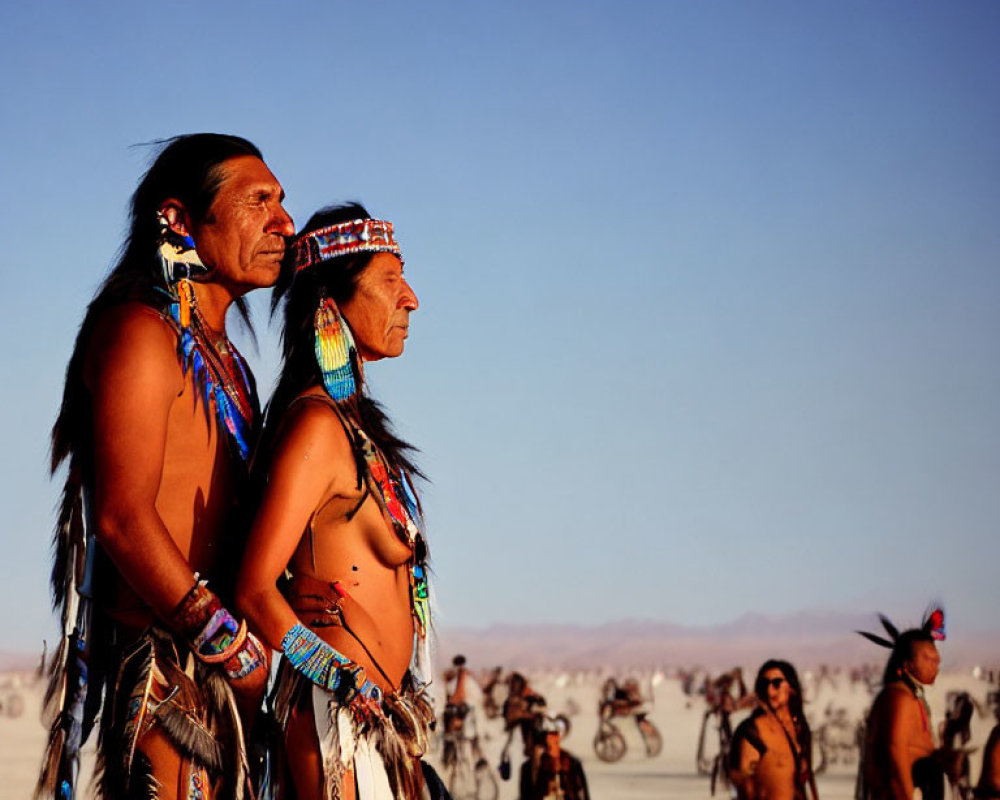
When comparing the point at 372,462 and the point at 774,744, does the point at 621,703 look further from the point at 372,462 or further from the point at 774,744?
the point at 372,462

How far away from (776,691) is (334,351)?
640cm

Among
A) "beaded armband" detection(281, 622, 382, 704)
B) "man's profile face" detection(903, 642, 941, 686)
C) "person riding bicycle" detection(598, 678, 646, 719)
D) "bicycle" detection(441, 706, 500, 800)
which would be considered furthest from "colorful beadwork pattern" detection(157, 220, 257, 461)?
"person riding bicycle" detection(598, 678, 646, 719)

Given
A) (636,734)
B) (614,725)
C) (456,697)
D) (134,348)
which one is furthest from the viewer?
(636,734)

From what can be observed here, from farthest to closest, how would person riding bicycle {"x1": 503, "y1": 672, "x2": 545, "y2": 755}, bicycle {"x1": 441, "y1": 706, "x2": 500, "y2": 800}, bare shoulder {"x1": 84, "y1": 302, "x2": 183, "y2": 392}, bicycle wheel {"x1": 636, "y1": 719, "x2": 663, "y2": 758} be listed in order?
1. bicycle wheel {"x1": 636, "y1": 719, "x2": 663, "y2": 758}
2. bicycle {"x1": 441, "y1": 706, "x2": 500, "y2": 800}
3. person riding bicycle {"x1": 503, "y1": 672, "x2": 545, "y2": 755}
4. bare shoulder {"x1": 84, "y1": 302, "x2": 183, "y2": 392}

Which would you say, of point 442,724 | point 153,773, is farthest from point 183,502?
point 442,724

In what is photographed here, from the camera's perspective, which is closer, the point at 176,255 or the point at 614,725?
the point at 176,255

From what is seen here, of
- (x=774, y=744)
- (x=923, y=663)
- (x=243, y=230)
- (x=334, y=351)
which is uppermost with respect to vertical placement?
(x=243, y=230)

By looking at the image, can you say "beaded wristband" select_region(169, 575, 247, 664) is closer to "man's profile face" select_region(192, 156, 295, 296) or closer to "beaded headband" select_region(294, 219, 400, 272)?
"man's profile face" select_region(192, 156, 295, 296)

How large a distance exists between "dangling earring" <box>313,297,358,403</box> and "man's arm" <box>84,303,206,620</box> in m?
0.49

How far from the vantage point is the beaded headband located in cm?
415

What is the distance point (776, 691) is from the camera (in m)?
9.75

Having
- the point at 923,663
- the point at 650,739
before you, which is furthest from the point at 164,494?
the point at 650,739

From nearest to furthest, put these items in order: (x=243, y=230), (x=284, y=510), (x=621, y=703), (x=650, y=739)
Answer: (x=284, y=510), (x=243, y=230), (x=621, y=703), (x=650, y=739)

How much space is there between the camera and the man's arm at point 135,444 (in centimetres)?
333
